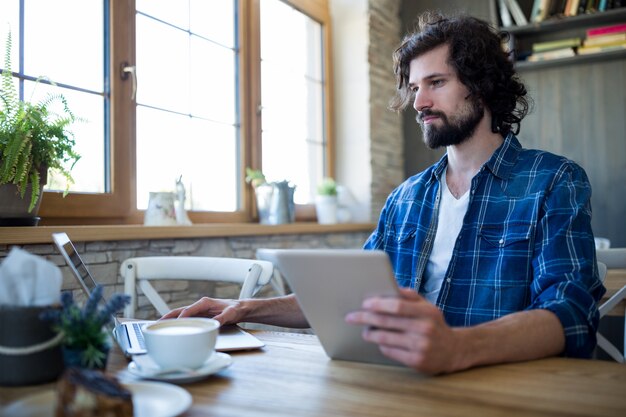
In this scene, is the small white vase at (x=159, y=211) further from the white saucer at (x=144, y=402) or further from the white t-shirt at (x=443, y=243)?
the white saucer at (x=144, y=402)

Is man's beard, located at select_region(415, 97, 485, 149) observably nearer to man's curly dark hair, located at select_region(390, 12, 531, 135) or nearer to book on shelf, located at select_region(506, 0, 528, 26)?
man's curly dark hair, located at select_region(390, 12, 531, 135)

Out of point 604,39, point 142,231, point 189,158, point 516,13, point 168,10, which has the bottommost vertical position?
point 142,231

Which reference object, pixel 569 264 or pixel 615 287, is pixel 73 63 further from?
pixel 615 287

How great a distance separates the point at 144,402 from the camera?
701mm

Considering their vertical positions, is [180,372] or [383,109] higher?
[383,109]

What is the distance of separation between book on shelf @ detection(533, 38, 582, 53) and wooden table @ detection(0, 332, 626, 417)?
324 centimetres

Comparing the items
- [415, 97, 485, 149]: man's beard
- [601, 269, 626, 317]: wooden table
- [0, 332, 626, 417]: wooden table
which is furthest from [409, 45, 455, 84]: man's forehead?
[0, 332, 626, 417]: wooden table

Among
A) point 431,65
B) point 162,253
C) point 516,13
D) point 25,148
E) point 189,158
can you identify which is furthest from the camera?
point 516,13

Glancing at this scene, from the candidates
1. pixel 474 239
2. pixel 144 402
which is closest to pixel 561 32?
pixel 474 239

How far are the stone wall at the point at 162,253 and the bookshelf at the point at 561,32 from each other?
2017 mm

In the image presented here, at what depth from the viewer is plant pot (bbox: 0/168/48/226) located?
65.0 inches

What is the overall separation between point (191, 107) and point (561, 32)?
8.30 ft

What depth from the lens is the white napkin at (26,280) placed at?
0.76 metres

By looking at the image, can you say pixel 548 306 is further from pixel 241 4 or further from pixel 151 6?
pixel 241 4
